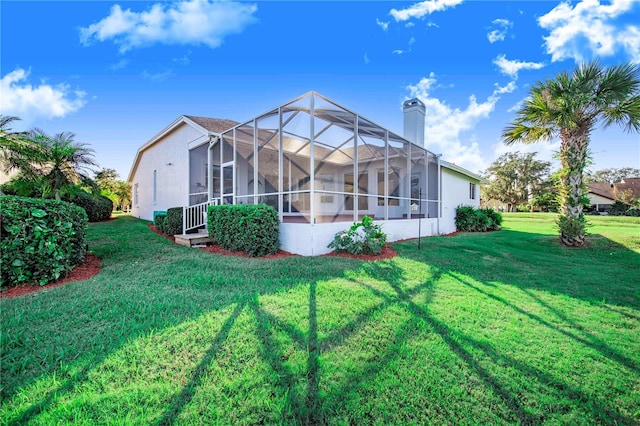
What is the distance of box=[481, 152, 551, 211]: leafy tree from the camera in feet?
127

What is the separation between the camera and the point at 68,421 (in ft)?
5.65

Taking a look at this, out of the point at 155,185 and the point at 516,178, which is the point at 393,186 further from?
the point at 516,178

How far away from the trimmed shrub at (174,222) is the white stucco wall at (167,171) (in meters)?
1.84

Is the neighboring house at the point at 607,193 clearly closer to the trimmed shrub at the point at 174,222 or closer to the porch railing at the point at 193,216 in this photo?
the porch railing at the point at 193,216

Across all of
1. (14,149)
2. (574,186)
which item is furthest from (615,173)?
(14,149)

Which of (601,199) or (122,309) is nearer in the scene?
(122,309)

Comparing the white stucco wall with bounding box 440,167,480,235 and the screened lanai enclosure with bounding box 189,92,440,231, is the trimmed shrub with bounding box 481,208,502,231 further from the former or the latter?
the screened lanai enclosure with bounding box 189,92,440,231

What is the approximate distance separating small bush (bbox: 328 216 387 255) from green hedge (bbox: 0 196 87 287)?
17.1 feet

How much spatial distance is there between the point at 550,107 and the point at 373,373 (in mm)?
10733

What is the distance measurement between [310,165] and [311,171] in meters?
0.34

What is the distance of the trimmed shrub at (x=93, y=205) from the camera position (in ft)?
42.5

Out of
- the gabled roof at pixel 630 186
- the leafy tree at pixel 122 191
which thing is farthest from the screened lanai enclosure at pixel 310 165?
the gabled roof at pixel 630 186

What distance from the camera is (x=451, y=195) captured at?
1372 centimetres

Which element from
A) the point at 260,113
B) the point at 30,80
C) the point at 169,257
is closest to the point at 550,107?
the point at 260,113
